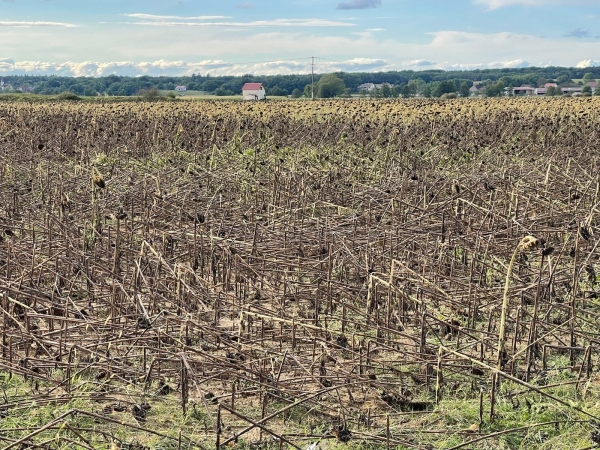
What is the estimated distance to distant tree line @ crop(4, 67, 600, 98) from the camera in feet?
250

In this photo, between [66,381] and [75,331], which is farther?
[75,331]

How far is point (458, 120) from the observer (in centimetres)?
1908

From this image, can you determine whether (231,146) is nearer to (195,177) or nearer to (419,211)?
(195,177)

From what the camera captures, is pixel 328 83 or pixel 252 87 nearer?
pixel 252 87

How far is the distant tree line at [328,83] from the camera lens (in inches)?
2995

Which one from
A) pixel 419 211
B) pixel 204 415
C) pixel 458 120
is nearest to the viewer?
pixel 204 415

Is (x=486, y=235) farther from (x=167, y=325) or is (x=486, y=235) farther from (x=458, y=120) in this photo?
(x=458, y=120)

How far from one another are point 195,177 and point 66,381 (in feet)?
20.9

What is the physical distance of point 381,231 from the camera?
7055 millimetres

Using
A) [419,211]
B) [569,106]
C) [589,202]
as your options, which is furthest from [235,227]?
[569,106]

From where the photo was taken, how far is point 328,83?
252 ft

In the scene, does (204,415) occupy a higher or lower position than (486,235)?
lower

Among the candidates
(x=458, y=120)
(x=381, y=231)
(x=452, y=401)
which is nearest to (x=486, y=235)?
(x=381, y=231)

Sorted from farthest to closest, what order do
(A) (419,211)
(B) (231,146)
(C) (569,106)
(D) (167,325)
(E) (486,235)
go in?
(C) (569,106) < (B) (231,146) < (A) (419,211) < (E) (486,235) < (D) (167,325)
